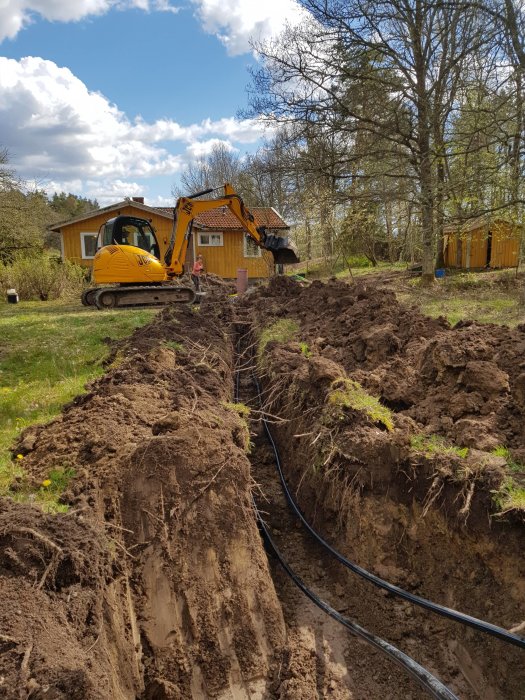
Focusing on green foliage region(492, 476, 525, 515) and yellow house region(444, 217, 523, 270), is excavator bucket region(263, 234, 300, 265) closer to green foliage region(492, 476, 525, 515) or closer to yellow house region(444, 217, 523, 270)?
green foliage region(492, 476, 525, 515)

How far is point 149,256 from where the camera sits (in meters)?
13.8


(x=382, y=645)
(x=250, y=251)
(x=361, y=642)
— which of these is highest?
(x=250, y=251)

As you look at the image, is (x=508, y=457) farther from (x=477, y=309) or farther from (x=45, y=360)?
(x=477, y=309)

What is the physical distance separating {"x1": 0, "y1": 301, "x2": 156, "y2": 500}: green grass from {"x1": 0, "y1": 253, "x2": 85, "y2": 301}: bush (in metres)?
5.22

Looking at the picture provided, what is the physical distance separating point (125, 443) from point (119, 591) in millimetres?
1262

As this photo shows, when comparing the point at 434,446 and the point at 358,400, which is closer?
the point at 434,446

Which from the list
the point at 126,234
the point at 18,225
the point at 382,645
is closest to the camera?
the point at 382,645

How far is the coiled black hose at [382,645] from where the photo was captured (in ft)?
9.84

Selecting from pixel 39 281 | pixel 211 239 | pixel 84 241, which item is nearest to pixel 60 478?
pixel 39 281

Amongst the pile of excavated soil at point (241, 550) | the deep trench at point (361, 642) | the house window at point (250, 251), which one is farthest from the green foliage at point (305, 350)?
the house window at point (250, 251)

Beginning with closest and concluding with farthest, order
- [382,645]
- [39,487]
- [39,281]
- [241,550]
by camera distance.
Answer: [382,645] < [39,487] < [241,550] < [39,281]

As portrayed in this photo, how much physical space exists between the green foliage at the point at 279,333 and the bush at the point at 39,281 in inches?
453

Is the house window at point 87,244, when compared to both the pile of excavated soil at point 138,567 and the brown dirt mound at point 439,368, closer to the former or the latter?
the brown dirt mound at point 439,368

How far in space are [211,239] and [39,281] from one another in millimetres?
10613
